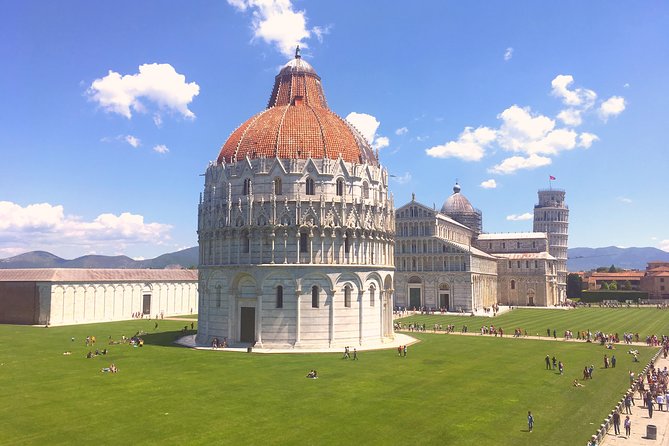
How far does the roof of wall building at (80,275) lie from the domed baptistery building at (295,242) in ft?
104

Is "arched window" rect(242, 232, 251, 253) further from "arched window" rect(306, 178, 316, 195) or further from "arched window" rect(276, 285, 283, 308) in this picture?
"arched window" rect(306, 178, 316, 195)

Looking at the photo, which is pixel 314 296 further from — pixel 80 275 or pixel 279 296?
pixel 80 275

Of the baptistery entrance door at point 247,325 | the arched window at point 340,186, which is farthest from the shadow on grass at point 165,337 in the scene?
the arched window at point 340,186

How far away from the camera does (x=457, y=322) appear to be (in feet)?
274

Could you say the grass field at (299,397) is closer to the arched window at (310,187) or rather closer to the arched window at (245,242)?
the arched window at (245,242)

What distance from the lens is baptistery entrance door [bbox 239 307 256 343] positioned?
54.1 m

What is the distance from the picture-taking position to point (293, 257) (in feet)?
174

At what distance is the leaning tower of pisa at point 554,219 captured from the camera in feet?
543

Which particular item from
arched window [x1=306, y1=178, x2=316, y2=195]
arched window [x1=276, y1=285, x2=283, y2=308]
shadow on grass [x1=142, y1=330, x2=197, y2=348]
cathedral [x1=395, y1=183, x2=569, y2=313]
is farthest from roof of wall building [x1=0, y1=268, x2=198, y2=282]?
cathedral [x1=395, y1=183, x2=569, y2=313]

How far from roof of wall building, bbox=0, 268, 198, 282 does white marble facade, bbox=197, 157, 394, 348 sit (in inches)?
1309

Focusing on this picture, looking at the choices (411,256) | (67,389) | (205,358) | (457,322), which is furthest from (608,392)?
(411,256)

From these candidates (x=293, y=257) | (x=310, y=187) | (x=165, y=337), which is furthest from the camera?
(x=165, y=337)

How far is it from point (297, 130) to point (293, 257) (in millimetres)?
14595

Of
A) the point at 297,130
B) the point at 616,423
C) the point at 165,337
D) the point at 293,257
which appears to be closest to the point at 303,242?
the point at 293,257
